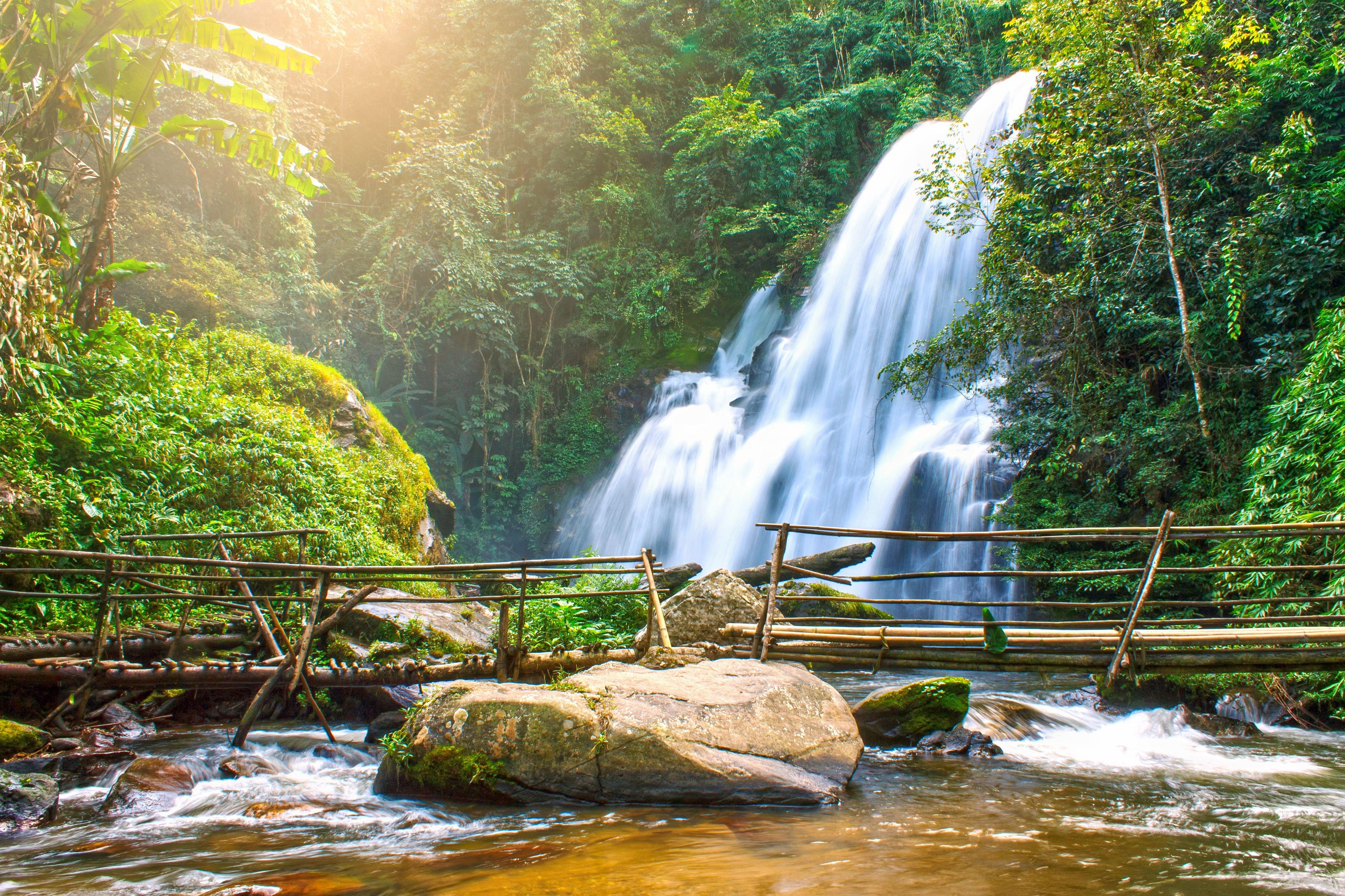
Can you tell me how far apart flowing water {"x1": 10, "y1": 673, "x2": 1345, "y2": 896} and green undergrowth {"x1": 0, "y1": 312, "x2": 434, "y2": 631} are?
2469mm

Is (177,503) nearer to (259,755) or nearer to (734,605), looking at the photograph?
(259,755)

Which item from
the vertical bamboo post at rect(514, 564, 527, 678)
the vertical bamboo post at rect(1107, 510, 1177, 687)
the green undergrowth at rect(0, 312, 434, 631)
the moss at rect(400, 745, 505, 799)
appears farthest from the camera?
the green undergrowth at rect(0, 312, 434, 631)

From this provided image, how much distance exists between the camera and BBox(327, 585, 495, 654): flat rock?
689 centimetres

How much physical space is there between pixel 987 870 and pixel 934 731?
8.38ft

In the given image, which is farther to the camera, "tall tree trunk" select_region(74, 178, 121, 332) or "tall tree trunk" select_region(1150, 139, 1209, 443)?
"tall tree trunk" select_region(1150, 139, 1209, 443)

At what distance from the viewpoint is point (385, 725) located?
554 cm

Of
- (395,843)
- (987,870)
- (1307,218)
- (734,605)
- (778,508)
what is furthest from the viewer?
(778,508)

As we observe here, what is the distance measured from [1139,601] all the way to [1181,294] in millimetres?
7037

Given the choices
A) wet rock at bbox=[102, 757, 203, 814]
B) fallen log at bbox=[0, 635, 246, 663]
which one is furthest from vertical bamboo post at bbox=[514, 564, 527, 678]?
fallen log at bbox=[0, 635, 246, 663]

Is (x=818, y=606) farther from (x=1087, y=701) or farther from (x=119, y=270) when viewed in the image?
(x=119, y=270)

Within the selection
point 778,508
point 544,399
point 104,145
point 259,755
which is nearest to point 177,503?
point 259,755

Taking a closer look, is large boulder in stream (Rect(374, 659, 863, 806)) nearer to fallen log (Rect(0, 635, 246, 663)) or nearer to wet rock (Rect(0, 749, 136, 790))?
wet rock (Rect(0, 749, 136, 790))

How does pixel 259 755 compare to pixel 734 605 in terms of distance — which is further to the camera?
pixel 734 605

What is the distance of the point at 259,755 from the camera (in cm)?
A: 493
